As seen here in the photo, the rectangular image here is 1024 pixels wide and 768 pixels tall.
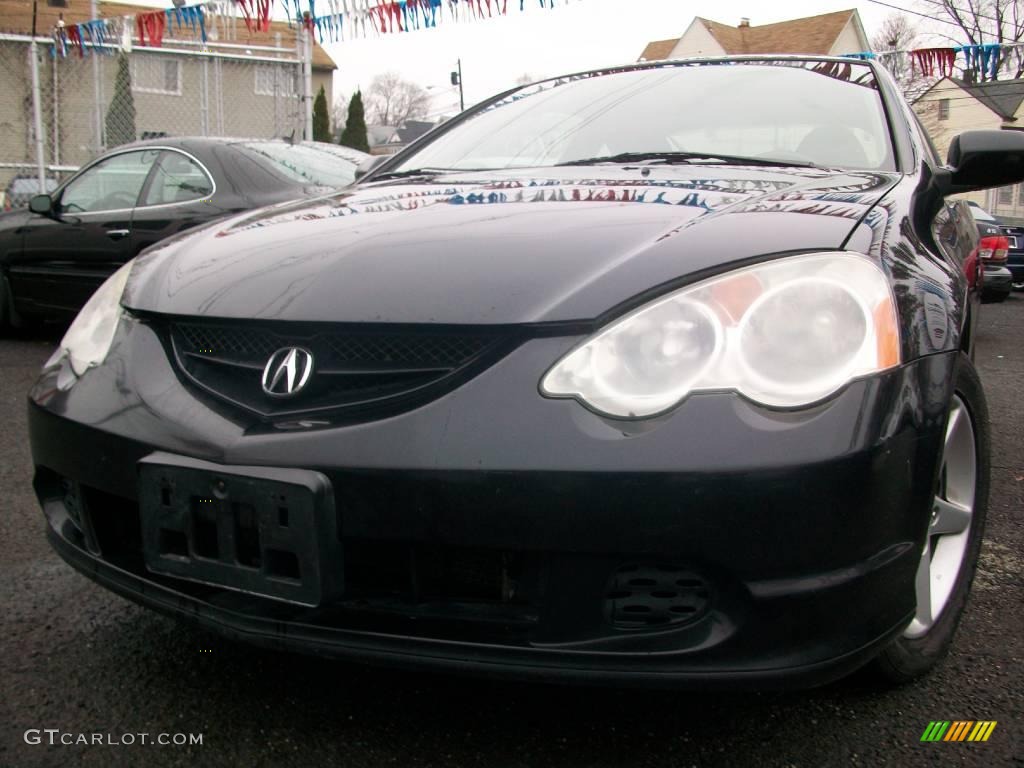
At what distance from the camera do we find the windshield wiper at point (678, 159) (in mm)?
2332

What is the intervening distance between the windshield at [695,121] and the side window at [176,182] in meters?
2.80

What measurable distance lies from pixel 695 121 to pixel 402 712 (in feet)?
5.63

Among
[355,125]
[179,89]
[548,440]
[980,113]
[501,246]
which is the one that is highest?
[980,113]

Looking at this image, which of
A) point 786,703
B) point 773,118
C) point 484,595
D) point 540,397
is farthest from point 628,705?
point 773,118

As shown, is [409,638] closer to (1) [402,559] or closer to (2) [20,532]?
(1) [402,559]

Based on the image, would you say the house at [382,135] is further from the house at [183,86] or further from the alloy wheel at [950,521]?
the alloy wheel at [950,521]

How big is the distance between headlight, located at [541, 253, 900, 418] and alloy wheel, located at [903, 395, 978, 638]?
482mm

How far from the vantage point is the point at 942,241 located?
2109 mm

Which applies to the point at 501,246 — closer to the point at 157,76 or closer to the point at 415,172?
the point at 415,172

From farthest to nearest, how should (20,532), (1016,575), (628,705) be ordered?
(20,532) → (1016,575) → (628,705)

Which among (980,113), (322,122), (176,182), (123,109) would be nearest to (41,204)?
(176,182)

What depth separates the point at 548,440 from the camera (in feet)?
4.43

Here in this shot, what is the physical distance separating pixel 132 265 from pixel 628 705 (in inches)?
55.0

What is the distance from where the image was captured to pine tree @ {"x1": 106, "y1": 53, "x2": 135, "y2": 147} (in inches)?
490
